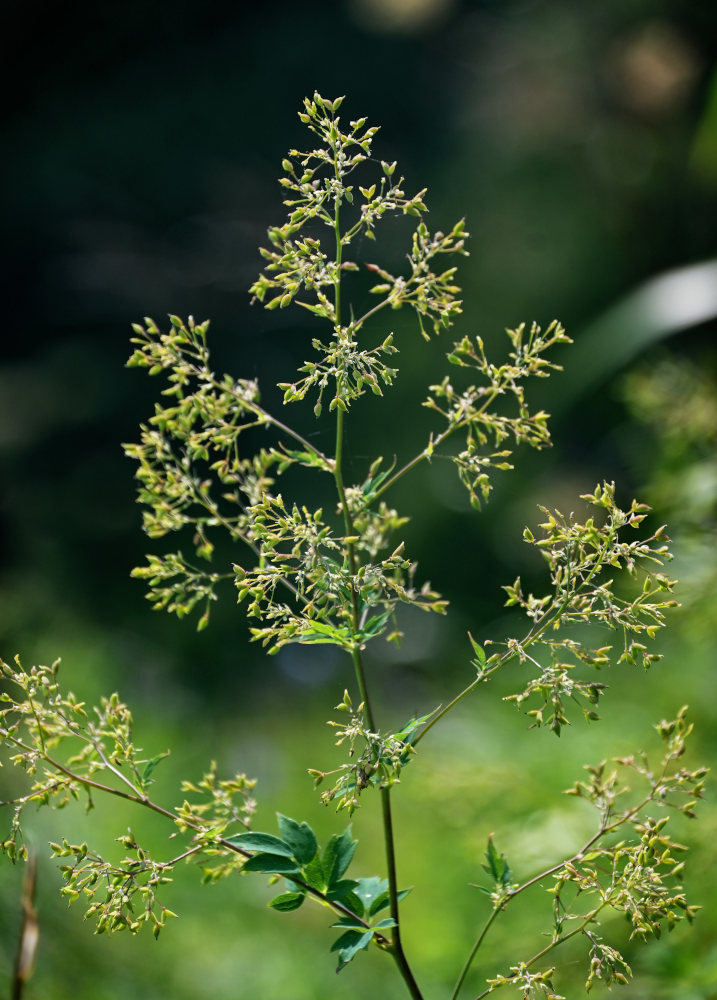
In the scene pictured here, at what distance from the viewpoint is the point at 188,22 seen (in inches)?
95.8

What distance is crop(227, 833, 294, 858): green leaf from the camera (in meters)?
0.35

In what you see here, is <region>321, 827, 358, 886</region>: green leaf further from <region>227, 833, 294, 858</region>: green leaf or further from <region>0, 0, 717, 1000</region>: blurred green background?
<region>0, 0, 717, 1000</region>: blurred green background

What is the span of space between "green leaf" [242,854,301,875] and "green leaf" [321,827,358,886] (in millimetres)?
14

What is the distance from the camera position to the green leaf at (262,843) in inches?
13.7

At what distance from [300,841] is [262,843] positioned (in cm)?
2

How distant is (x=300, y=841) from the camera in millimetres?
363

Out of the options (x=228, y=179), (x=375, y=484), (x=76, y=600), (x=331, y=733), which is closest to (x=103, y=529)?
(x=76, y=600)

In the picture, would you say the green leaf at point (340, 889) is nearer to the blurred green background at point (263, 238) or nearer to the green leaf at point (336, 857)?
the green leaf at point (336, 857)

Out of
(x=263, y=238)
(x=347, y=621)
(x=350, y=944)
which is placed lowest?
(x=350, y=944)

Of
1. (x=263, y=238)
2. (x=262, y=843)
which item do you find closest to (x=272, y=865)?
(x=262, y=843)

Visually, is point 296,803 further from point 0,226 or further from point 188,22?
point 188,22

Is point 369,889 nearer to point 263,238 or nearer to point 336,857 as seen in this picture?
point 336,857

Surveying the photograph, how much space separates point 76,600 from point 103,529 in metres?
0.19

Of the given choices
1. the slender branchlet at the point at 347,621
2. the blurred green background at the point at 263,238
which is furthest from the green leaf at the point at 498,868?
the blurred green background at the point at 263,238
